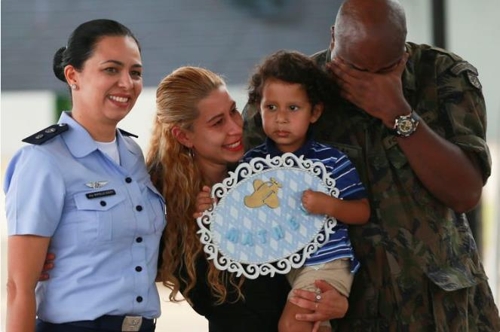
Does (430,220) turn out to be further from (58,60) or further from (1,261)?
(1,261)

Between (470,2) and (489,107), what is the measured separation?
0.53 meters

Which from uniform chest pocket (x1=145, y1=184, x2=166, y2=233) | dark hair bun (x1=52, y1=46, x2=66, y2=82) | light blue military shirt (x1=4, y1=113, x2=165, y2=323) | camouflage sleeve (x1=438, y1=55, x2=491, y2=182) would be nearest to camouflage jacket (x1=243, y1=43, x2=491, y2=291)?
camouflage sleeve (x1=438, y1=55, x2=491, y2=182)

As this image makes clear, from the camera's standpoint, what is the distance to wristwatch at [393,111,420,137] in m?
2.48

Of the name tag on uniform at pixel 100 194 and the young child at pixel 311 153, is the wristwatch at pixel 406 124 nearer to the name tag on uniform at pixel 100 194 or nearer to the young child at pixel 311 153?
the young child at pixel 311 153

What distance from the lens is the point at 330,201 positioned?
252cm

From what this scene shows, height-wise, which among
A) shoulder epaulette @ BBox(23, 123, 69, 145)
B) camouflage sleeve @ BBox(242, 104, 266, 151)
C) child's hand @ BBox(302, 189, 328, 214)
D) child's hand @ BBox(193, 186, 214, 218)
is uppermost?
shoulder epaulette @ BBox(23, 123, 69, 145)

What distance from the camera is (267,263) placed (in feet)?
8.31

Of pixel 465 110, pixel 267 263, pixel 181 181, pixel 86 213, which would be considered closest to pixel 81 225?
pixel 86 213

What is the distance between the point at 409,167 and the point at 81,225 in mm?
846

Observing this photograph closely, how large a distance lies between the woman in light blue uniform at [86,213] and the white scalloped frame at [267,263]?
0.15m

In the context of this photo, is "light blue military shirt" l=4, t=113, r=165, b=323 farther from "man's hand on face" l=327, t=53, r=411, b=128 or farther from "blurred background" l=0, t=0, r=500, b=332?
"blurred background" l=0, t=0, r=500, b=332

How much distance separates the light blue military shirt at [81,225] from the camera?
2289 mm

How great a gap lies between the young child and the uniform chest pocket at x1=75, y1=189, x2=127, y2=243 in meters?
0.45

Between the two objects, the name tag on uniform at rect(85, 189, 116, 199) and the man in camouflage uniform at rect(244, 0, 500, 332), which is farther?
the man in camouflage uniform at rect(244, 0, 500, 332)
